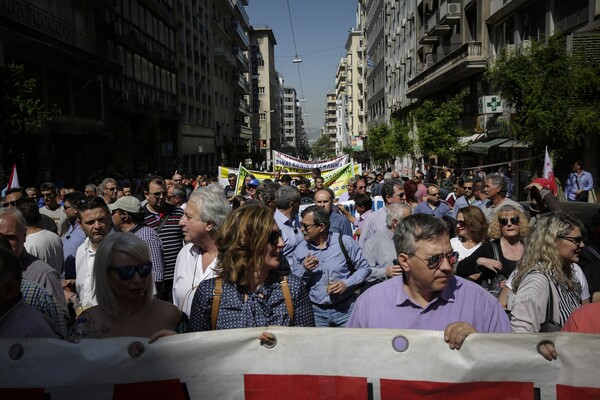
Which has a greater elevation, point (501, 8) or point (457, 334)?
point (501, 8)

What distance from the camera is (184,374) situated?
2805 mm

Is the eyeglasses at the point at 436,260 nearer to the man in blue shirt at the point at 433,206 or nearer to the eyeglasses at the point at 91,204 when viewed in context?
the eyeglasses at the point at 91,204

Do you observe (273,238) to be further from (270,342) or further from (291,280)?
(270,342)

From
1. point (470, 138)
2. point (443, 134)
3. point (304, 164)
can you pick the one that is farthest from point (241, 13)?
point (304, 164)

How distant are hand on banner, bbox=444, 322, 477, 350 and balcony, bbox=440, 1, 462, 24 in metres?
35.9

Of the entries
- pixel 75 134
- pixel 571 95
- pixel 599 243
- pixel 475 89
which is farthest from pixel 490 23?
pixel 599 243

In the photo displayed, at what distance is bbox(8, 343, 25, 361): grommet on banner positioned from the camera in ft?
9.20

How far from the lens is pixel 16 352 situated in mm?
2807

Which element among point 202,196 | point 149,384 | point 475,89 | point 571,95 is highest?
point 475,89

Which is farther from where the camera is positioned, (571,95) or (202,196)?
(571,95)

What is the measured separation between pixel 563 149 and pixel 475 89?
18.9m

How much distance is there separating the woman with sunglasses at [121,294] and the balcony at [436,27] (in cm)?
3761

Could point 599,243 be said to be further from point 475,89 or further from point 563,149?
point 475,89

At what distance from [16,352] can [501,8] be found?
29.2m
